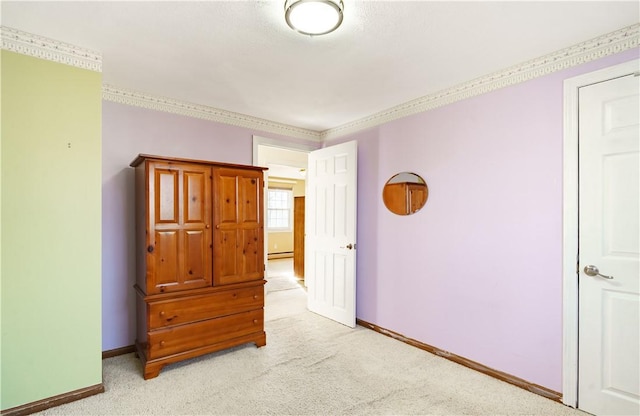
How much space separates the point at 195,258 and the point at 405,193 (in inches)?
86.6

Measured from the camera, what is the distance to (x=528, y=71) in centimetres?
248

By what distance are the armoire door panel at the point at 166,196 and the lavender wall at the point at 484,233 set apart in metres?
2.18

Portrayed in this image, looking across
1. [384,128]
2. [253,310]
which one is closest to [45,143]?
[253,310]

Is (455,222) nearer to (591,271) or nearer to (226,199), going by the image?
(591,271)

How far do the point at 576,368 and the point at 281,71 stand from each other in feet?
10.3

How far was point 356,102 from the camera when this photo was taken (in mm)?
3381

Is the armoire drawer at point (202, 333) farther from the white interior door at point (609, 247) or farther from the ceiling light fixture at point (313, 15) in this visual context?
the white interior door at point (609, 247)

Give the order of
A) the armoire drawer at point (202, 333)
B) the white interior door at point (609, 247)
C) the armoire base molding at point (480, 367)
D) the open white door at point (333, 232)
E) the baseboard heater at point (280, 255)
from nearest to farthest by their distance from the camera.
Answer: the white interior door at point (609, 247)
the armoire base molding at point (480, 367)
the armoire drawer at point (202, 333)
the open white door at point (333, 232)
the baseboard heater at point (280, 255)

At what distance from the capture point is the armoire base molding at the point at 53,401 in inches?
81.8

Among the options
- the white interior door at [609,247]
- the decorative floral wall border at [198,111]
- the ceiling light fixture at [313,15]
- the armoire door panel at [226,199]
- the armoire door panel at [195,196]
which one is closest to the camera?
the ceiling light fixture at [313,15]

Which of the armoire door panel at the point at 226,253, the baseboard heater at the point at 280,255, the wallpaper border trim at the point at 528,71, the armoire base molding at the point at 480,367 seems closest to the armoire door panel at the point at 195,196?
the armoire door panel at the point at 226,253

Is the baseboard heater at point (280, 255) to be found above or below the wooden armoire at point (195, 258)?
below

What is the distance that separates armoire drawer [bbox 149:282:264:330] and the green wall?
1.42ft

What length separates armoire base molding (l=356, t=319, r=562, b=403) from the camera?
2.34 meters
